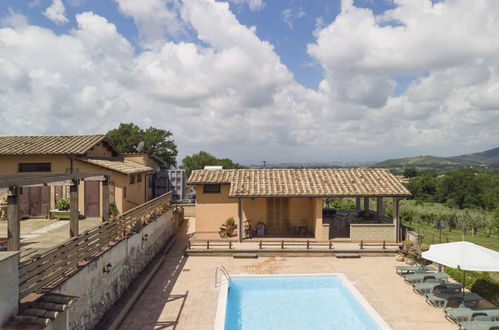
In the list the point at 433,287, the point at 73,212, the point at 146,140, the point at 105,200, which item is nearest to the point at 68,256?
the point at 73,212

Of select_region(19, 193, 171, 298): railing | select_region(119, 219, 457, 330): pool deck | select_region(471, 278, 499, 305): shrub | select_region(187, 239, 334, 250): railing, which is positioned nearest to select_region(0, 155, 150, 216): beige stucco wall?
select_region(119, 219, 457, 330): pool deck

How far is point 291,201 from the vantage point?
2030 centimetres

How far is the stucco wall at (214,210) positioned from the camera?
2059 centimetres

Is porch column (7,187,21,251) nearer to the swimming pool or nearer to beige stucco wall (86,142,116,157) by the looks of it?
the swimming pool

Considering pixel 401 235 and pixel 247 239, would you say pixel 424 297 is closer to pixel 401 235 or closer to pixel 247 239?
pixel 401 235

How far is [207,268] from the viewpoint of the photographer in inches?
614

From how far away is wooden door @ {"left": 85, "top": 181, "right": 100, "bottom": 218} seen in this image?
18.2 meters

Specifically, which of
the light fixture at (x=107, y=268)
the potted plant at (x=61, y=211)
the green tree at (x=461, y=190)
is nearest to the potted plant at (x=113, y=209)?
the potted plant at (x=61, y=211)

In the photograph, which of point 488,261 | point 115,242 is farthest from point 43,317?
point 488,261

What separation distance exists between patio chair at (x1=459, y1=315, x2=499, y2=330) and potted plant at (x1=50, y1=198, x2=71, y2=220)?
61.8 feet

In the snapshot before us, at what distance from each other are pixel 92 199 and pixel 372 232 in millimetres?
16781

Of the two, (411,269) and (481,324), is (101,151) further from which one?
(481,324)

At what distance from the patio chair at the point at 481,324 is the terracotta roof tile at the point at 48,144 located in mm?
19051

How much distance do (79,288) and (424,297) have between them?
40.6 feet
